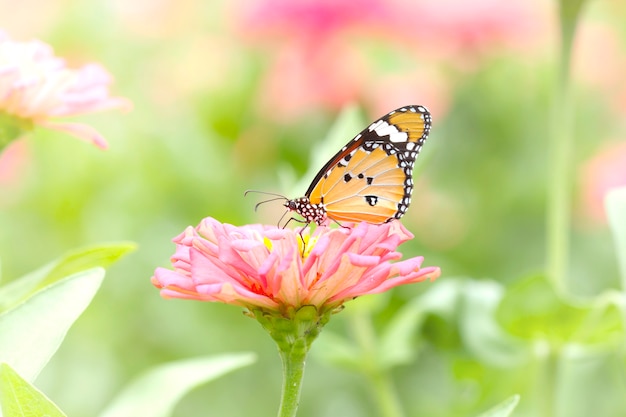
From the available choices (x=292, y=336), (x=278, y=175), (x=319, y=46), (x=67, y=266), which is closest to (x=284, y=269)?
(x=292, y=336)

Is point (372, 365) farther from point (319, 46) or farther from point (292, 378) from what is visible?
point (319, 46)

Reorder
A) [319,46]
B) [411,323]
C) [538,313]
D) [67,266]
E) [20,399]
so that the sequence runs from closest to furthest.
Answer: [20,399] < [67,266] < [538,313] < [411,323] < [319,46]

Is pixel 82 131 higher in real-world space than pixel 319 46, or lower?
lower

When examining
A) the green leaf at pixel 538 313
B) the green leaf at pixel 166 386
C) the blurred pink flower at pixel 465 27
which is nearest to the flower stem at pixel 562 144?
the green leaf at pixel 538 313

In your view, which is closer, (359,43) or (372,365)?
(372,365)

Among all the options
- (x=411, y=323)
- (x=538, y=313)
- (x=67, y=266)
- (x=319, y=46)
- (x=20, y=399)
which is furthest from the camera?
(x=319, y=46)
